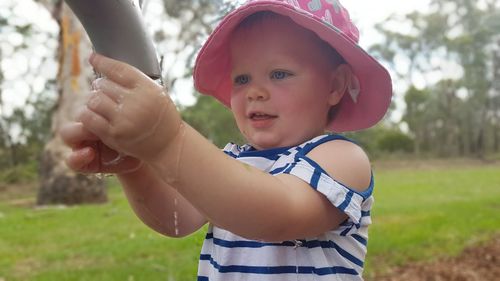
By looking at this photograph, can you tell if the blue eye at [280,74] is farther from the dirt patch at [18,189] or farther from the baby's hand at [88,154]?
the dirt patch at [18,189]

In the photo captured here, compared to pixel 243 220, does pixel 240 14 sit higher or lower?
higher

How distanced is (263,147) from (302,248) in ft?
0.77

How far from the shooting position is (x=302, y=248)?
1173mm

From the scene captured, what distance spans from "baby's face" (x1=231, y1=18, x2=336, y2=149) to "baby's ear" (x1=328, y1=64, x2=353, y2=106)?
0.16 ft

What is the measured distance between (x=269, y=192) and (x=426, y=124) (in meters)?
30.1

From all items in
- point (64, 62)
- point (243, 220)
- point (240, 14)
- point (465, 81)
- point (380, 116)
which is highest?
point (465, 81)

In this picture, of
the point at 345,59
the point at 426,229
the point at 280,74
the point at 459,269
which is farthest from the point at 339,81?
the point at 426,229

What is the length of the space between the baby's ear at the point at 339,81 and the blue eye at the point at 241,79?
0.64ft

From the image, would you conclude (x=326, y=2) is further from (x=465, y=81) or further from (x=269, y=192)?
Answer: (x=465, y=81)

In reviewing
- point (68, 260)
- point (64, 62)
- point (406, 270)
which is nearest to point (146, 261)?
point (68, 260)

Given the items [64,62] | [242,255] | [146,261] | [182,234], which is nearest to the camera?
[242,255]

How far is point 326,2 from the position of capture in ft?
4.17

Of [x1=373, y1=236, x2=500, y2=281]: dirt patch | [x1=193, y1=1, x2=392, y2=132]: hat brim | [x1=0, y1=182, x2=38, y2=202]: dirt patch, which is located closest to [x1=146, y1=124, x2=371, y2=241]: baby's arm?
[x1=193, y1=1, x2=392, y2=132]: hat brim

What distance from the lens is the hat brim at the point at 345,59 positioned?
1181 mm
